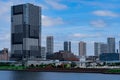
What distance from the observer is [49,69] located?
173 m

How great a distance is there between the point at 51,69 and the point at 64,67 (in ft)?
25.0

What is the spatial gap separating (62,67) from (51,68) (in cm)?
588

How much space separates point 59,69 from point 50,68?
Answer: 32.0 feet

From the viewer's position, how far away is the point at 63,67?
175 m

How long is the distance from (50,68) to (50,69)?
3013mm

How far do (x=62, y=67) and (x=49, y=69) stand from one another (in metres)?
7.25

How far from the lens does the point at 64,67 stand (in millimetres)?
175750

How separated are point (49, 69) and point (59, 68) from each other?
5.86 m

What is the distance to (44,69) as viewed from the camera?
176000 millimetres

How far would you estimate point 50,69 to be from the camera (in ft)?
566

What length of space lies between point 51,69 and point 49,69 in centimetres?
131

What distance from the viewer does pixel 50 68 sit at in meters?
176

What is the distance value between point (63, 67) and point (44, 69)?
1021 centimetres

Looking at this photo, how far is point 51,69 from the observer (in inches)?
6791
